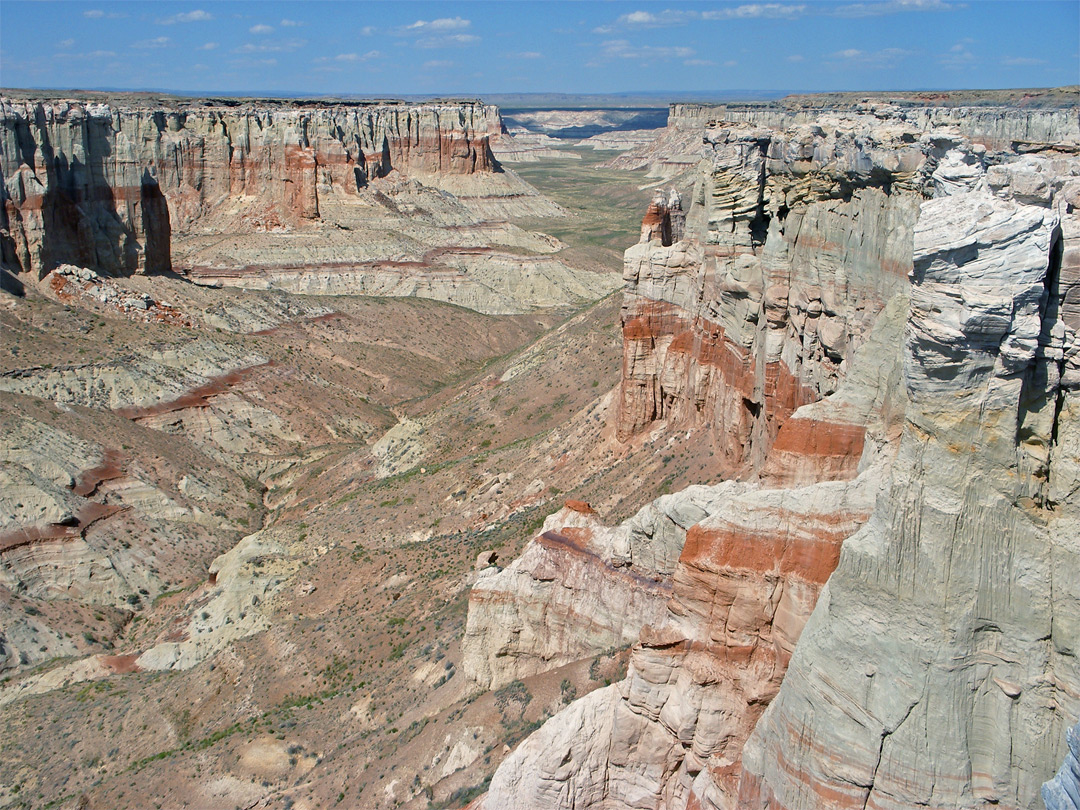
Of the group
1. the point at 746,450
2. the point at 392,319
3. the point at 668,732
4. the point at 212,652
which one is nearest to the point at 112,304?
the point at 392,319

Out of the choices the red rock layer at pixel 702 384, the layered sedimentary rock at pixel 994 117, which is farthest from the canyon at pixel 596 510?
the layered sedimentary rock at pixel 994 117

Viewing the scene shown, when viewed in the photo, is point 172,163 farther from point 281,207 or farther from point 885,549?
point 885,549

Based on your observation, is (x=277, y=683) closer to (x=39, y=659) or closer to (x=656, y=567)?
(x=39, y=659)

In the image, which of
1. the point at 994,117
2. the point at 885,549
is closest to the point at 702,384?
the point at 885,549

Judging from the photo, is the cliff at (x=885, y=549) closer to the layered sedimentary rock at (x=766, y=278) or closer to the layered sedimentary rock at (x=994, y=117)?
the layered sedimentary rock at (x=766, y=278)

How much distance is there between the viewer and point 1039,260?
10805 mm

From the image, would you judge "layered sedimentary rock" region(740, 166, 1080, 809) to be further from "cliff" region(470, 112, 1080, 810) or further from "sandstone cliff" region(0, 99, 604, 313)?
"sandstone cliff" region(0, 99, 604, 313)

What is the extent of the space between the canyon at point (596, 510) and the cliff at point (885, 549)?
51 millimetres

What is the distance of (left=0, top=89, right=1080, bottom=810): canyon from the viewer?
38.4 feet

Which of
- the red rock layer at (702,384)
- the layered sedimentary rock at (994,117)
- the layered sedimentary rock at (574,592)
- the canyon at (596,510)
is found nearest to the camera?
the canyon at (596,510)

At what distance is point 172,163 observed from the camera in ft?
370

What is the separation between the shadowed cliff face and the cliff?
58.1 metres

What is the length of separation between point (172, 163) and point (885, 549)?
377ft

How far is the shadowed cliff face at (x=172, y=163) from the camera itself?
65.9 m
